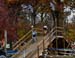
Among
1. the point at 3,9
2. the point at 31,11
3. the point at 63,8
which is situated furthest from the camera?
the point at 31,11

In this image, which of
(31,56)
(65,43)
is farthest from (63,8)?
(31,56)

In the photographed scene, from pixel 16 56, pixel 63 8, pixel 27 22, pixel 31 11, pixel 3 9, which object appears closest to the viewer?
pixel 16 56

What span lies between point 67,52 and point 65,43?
13.2 ft

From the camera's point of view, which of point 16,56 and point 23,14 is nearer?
point 16,56

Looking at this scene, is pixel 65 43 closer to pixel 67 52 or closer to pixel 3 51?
pixel 67 52

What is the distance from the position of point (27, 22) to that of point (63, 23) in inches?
200

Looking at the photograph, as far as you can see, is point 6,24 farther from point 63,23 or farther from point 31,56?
point 63,23

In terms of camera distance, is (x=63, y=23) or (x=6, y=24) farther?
(x=63, y=23)

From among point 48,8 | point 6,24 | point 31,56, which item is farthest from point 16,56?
point 48,8

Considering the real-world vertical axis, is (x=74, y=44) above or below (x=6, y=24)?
below

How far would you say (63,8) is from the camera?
23766mm

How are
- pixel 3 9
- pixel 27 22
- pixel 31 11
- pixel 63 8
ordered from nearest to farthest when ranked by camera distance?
pixel 3 9
pixel 63 8
pixel 31 11
pixel 27 22

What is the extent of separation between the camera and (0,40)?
70.6 feet

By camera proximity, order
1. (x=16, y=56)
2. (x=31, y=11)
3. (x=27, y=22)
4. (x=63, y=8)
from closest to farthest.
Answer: (x=16, y=56) < (x=63, y=8) < (x=31, y=11) < (x=27, y=22)
